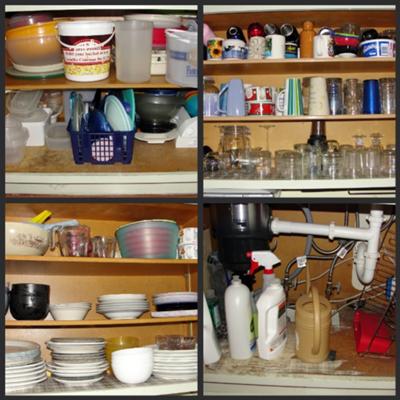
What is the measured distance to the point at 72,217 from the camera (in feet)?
6.48

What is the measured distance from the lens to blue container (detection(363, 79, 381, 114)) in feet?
6.43

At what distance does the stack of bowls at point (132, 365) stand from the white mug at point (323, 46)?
1.15m

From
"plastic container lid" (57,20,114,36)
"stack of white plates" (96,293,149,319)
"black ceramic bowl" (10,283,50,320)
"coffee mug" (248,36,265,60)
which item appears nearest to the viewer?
"plastic container lid" (57,20,114,36)

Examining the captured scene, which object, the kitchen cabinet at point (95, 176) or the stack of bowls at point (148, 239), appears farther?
the stack of bowls at point (148, 239)

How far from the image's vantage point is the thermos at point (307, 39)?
1936 mm

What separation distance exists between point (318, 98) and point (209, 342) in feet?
3.06

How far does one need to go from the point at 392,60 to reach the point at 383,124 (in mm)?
400

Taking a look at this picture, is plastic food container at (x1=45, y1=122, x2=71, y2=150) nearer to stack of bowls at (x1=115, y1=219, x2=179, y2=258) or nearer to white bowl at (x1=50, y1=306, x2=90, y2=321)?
stack of bowls at (x1=115, y1=219, x2=179, y2=258)

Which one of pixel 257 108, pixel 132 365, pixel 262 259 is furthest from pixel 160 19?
pixel 132 365

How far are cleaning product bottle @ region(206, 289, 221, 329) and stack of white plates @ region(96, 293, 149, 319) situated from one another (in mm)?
227

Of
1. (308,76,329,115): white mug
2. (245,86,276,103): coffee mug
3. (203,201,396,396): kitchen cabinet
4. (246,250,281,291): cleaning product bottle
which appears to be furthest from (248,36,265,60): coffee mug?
(246,250,281,291): cleaning product bottle

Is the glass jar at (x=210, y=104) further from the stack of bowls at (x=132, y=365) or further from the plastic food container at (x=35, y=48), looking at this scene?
the stack of bowls at (x=132, y=365)

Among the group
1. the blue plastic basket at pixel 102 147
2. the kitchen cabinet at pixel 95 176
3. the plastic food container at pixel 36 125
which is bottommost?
the kitchen cabinet at pixel 95 176

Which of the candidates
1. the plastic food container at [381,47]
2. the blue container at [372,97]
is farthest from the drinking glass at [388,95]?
the plastic food container at [381,47]
